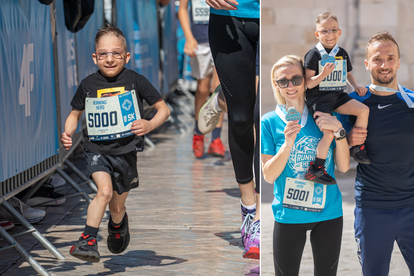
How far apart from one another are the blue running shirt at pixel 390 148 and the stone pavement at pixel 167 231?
40.0 inches

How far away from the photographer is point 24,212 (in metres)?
4.75

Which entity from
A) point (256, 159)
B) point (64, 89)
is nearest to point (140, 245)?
point (256, 159)

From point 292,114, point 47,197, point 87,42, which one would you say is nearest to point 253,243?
point 292,114

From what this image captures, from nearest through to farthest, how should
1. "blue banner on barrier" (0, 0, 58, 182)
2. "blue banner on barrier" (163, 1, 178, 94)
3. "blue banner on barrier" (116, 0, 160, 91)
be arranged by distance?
1. "blue banner on barrier" (0, 0, 58, 182)
2. "blue banner on barrier" (116, 0, 160, 91)
3. "blue banner on barrier" (163, 1, 178, 94)

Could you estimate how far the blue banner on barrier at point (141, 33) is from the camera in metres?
7.35

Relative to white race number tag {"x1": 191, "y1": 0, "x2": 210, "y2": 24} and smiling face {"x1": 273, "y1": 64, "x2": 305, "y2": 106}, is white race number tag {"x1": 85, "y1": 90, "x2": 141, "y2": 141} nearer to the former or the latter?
smiling face {"x1": 273, "y1": 64, "x2": 305, "y2": 106}

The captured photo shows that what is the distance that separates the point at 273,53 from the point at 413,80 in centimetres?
270

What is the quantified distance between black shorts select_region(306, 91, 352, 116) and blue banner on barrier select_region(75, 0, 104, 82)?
3.54 metres

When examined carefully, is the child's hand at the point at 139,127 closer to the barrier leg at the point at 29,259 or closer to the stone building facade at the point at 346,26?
the barrier leg at the point at 29,259

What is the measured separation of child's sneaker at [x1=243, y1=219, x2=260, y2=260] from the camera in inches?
144

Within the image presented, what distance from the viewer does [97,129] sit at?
2980 mm

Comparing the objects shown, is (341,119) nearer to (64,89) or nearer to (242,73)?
(242,73)

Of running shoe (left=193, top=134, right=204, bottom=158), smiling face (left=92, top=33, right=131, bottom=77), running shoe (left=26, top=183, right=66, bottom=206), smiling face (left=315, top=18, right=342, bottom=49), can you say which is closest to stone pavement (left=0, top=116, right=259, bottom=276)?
running shoe (left=26, top=183, right=66, bottom=206)

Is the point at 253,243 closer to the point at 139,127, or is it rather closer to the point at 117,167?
the point at 117,167
